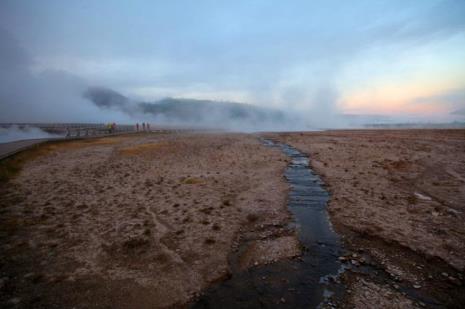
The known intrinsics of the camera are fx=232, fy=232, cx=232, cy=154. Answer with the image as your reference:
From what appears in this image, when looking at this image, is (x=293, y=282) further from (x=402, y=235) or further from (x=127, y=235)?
(x=127, y=235)

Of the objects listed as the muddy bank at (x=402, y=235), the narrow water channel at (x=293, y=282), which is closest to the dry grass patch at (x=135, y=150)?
the muddy bank at (x=402, y=235)

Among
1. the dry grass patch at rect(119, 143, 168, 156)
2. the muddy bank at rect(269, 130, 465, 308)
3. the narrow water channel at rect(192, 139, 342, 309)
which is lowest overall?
the narrow water channel at rect(192, 139, 342, 309)

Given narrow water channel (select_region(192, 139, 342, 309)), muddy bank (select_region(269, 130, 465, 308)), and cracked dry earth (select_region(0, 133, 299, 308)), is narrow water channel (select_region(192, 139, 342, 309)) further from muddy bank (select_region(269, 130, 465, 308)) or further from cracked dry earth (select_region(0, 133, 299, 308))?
muddy bank (select_region(269, 130, 465, 308))

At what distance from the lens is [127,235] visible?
7637 mm

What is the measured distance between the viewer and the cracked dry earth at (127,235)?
5277 mm

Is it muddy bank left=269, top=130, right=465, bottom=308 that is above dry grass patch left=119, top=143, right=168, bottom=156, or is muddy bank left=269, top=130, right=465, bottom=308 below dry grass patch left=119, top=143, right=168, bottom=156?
below

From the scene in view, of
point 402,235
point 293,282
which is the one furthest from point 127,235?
point 402,235

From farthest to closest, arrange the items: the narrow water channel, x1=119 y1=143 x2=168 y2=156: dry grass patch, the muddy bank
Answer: x1=119 y1=143 x2=168 y2=156: dry grass patch → the muddy bank → the narrow water channel

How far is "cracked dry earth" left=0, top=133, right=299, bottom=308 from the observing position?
528 centimetres

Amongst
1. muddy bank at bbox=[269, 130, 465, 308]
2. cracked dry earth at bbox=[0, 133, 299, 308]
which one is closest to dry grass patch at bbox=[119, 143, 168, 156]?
cracked dry earth at bbox=[0, 133, 299, 308]

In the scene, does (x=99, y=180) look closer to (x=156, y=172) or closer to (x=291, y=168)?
(x=156, y=172)

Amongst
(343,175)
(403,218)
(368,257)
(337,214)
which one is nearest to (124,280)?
(368,257)

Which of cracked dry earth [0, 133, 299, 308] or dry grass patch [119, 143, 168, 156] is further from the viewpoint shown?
dry grass patch [119, 143, 168, 156]

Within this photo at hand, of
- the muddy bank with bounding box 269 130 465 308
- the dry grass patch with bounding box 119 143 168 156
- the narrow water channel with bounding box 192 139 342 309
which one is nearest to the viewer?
the narrow water channel with bounding box 192 139 342 309
